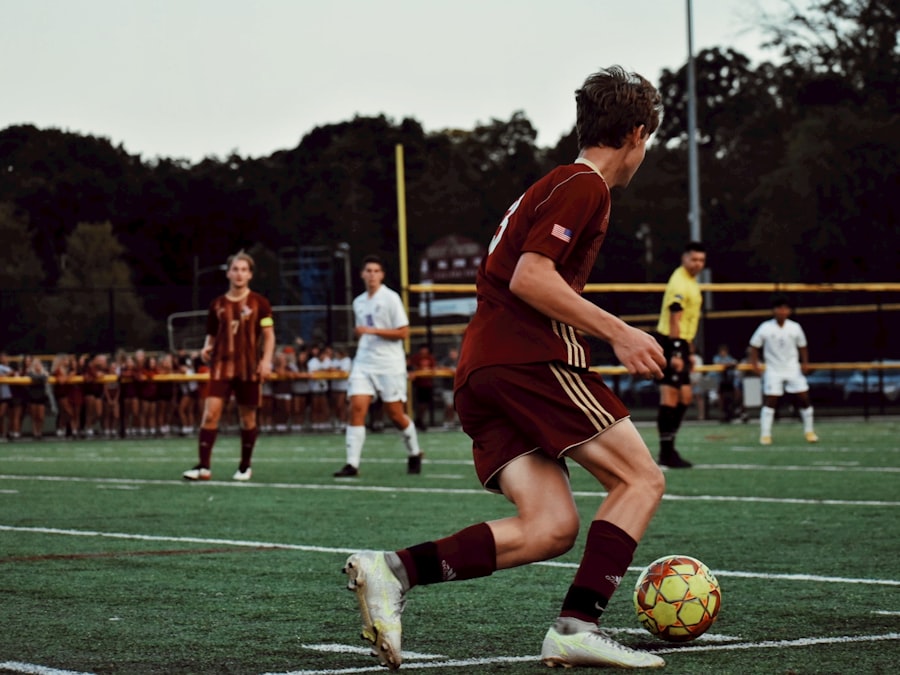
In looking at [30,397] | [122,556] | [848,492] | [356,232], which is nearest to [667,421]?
[848,492]

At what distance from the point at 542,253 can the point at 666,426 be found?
37.1 feet

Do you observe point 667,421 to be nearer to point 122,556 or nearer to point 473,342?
point 122,556

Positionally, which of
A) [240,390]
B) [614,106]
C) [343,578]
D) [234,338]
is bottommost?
[343,578]

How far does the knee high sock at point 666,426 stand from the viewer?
1592cm

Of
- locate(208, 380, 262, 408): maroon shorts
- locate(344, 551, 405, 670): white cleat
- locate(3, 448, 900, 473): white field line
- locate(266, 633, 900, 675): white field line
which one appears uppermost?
locate(208, 380, 262, 408): maroon shorts

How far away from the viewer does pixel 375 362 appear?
1537 cm

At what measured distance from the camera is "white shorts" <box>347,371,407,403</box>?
600 inches

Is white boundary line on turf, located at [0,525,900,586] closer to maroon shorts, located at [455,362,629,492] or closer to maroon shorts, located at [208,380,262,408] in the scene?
maroon shorts, located at [455,362,629,492]

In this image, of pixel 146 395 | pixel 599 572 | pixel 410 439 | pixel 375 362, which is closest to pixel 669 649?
pixel 599 572

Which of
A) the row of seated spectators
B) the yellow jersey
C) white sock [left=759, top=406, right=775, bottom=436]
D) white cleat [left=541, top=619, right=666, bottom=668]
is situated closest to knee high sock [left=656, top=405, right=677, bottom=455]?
the yellow jersey

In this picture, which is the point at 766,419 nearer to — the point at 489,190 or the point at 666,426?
the point at 666,426

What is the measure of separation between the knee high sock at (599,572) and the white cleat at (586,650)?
5 centimetres

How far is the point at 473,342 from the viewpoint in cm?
514

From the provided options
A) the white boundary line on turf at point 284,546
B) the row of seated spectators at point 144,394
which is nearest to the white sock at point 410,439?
the white boundary line on turf at point 284,546
